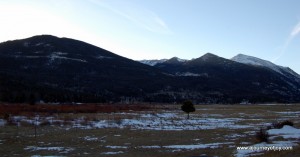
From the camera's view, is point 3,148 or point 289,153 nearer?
point 289,153

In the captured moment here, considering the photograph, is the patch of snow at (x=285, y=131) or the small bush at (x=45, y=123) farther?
the small bush at (x=45, y=123)

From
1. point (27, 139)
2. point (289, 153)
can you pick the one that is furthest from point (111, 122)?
point (289, 153)

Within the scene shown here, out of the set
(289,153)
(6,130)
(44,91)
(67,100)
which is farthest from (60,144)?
(44,91)

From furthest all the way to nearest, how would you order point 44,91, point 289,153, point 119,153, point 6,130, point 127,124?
1. point 44,91
2. point 127,124
3. point 6,130
4. point 119,153
5. point 289,153

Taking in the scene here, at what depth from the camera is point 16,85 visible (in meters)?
140

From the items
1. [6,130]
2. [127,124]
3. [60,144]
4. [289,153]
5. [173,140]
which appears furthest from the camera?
[127,124]

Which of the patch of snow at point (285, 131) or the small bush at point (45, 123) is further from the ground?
the small bush at point (45, 123)

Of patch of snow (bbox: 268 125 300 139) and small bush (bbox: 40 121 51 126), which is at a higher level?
small bush (bbox: 40 121 51 126)

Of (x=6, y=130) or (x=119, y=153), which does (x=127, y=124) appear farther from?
(x=119, y=153)

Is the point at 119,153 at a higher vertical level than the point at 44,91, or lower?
lower

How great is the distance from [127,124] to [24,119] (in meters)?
13.1

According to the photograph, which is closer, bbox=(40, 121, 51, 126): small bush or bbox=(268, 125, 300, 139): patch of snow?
bbox=(268, 125, 300, 139): patch of snow

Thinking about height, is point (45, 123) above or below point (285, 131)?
above

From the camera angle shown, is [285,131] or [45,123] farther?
[45,123]
